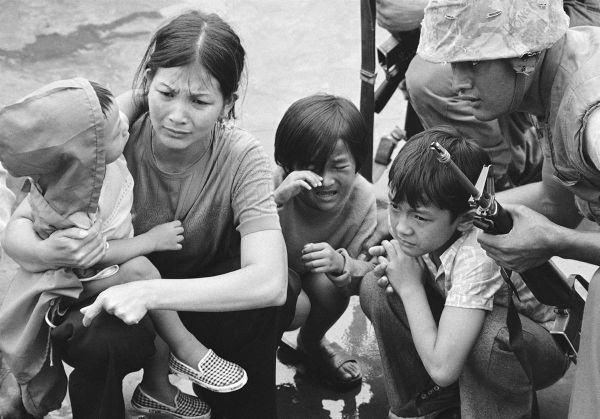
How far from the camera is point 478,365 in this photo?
247cm

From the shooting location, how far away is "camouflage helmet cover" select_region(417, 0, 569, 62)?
239 cm

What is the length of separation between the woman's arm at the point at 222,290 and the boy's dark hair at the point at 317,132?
38 cm

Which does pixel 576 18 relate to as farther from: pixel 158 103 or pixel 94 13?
pixel 94 13

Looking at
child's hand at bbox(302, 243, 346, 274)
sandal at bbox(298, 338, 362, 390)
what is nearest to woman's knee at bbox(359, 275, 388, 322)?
child's hand at bbox(302, 243, 346, 274)

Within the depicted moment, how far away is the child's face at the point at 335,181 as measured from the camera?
2910mm

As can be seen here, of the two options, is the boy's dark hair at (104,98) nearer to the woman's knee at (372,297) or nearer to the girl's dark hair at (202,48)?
the girl's dark hair at (202,48)

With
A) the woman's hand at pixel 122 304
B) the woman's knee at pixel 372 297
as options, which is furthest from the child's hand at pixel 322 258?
the woman's hand at pixel 122 304

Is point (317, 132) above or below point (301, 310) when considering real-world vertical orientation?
above

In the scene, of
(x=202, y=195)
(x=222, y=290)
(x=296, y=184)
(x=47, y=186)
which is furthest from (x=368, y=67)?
(x=47, y=186)

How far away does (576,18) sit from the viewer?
3.29m

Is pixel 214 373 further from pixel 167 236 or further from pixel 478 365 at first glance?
pixel 478 365

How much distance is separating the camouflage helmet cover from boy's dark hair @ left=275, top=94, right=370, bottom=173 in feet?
1.85

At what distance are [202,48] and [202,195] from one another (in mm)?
419

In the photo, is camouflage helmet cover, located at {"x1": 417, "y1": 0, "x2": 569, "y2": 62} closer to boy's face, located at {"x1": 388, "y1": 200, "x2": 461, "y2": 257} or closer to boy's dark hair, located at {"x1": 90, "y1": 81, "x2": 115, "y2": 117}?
boy's face, located at {"x1": 388, "y1": 200, "x2": 461, "y2": 257}
